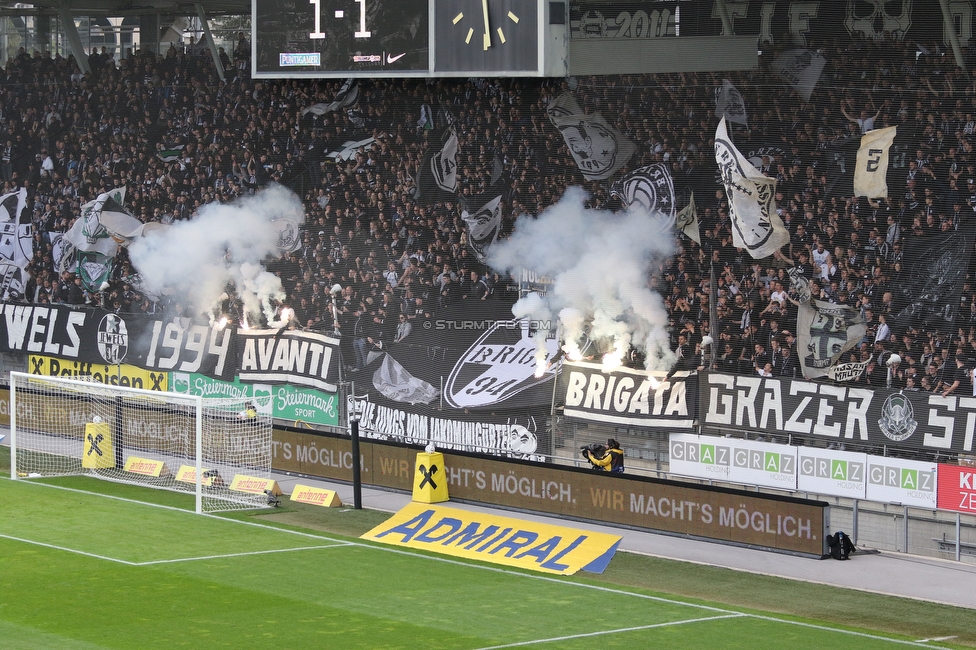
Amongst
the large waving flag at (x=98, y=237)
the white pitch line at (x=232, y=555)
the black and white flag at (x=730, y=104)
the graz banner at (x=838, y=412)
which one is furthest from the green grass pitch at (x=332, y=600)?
the large waving flag at (x=98, y=237)

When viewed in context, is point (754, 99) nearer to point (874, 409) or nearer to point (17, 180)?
point (874, 409)

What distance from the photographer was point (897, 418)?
16688 millimetres

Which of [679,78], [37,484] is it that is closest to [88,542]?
[37,484]

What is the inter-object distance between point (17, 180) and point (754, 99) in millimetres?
16029

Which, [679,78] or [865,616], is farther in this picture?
[679,78]

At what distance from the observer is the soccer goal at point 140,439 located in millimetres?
18869

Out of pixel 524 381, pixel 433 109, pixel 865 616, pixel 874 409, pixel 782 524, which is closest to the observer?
pixel 865 616

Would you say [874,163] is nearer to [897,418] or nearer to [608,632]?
[897,418]

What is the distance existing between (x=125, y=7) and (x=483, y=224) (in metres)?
10.0

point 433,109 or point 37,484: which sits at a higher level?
point 433,109

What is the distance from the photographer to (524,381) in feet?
68.1

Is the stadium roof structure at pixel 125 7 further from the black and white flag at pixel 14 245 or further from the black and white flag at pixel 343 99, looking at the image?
the black and white flag at pixel 14 245

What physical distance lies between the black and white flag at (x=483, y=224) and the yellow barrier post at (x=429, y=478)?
4.28 m

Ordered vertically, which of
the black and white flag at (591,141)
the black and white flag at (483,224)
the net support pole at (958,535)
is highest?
the black and white flag at (591,141)
